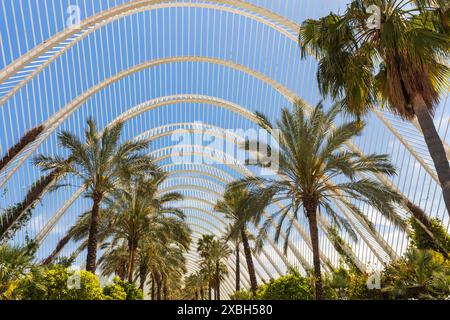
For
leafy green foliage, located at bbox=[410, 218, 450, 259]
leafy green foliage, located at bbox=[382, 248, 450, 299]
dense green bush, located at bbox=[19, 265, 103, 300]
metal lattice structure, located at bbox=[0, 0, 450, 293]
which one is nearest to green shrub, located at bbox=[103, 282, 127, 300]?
dense green bush, located at bbox=[19, 265, 103, 300]

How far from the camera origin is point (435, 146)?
9898 mm

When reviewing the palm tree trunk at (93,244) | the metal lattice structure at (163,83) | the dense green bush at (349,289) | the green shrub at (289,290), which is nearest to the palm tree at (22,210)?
the metal lattice structure at (163,83)

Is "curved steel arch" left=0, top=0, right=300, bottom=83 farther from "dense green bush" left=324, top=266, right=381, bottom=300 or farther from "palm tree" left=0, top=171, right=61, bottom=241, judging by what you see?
"dense green bush" left=324, top=266, right=381, bottom=300

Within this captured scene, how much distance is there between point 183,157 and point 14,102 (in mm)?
25288

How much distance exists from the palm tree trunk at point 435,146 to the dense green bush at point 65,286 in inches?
525

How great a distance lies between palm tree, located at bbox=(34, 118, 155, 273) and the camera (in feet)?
67.1

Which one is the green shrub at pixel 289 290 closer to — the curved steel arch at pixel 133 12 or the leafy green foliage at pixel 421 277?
the leafy green foliage at pixel 421 277

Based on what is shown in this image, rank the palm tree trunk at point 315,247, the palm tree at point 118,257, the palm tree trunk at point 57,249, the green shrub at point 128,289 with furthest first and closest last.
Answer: the palm tree at point 118,257 < the palm tree trunk at point 57,249 < the green shrub at point 128,289 < the palm tree trunk at point 315,247

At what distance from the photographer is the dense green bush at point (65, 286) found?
16.0 meters

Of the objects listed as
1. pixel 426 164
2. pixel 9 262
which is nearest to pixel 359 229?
pixel 426 164

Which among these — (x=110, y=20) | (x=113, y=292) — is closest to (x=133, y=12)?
(x=110, y=20)

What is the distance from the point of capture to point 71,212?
34781 mm

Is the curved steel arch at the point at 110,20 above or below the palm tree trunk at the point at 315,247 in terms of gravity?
above
